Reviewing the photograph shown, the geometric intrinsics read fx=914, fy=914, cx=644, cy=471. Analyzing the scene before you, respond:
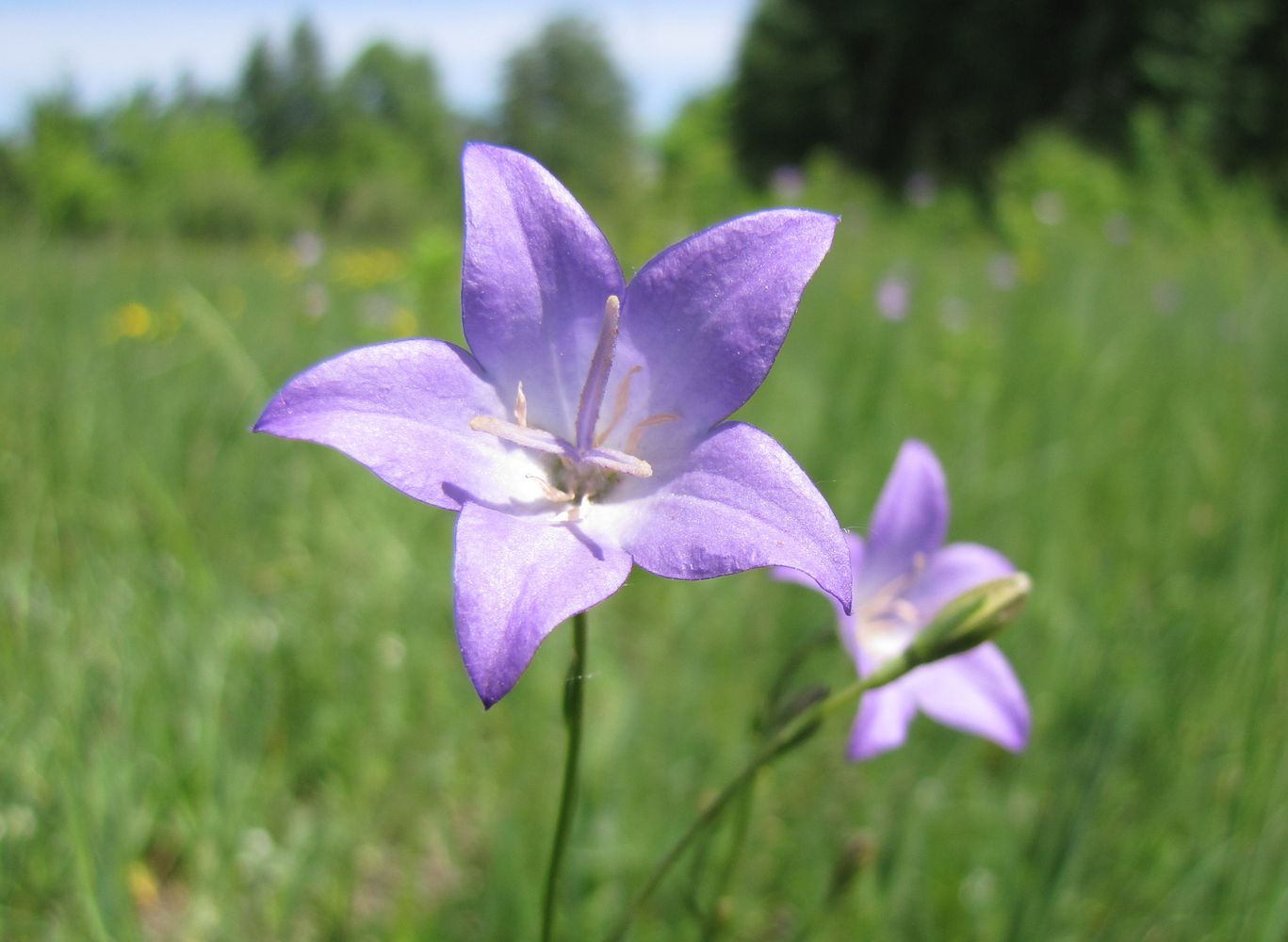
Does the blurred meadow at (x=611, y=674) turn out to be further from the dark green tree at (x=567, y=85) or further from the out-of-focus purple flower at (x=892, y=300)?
the dark green tree at (x=567, y=85)

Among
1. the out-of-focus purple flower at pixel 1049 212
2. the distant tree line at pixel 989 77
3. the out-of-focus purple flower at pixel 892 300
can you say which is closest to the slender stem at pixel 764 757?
the out-of-focus purple flower at pixel 892 300

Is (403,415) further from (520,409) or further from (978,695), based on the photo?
(978,695)

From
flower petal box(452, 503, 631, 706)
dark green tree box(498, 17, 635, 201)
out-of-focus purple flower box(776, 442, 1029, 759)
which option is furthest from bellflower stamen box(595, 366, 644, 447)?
dark green tree box(498, 17, 635, 201)

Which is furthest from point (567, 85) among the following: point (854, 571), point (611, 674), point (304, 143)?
point (854, 571)

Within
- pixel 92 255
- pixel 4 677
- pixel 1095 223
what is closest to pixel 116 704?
pixel 4 677

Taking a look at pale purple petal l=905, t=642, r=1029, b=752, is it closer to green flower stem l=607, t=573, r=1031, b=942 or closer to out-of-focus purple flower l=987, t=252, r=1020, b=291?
green flower stem l=607, t=573, r=1031, b=942

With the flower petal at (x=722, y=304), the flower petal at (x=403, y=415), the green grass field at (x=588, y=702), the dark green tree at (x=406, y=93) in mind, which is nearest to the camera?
the flower petal at (x=403, y=415)
